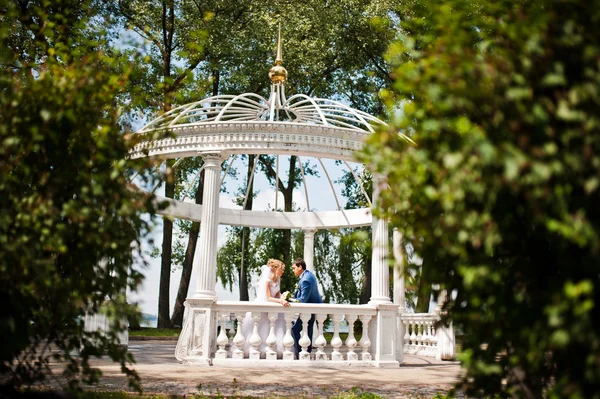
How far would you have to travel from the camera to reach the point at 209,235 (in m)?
10.7

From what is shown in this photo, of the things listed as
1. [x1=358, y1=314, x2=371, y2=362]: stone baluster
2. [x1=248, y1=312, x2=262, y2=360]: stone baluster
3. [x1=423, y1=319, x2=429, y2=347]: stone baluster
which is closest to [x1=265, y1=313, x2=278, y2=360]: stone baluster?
[x1=248, y1=312, x2=262, y2=360]: stone baluster

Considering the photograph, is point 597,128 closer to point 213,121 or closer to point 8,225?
point 8,225

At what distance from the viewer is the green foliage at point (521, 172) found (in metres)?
2.71

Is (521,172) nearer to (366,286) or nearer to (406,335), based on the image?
(406,335)

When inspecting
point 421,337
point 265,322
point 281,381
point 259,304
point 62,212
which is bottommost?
A: point 281,381

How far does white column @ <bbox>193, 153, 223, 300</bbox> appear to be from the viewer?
34.6 ft

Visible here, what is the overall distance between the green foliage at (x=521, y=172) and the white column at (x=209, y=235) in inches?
292

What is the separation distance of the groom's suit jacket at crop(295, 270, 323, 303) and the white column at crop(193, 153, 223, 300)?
5.96 ft

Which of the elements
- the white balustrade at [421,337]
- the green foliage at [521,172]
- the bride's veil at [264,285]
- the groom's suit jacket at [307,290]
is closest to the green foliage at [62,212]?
the green foliage at [521,172]

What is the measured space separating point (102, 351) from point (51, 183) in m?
1.26

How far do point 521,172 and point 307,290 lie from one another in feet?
29.4

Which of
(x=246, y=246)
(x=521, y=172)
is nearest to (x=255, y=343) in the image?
(x=521, y=172)

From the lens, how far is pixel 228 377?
8320 mm

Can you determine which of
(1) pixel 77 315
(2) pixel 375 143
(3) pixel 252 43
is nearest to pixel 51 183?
(1) pixel 77 315
